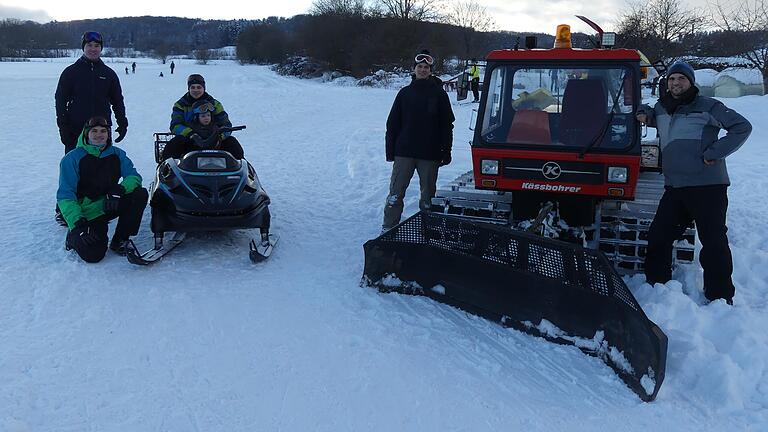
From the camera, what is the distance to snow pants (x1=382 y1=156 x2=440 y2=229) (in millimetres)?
6207

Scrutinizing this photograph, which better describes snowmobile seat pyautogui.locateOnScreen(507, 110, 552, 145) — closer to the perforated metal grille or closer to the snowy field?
the perforated metal grille

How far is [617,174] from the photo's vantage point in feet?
16.6

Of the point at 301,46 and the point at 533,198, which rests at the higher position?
the point at 301,46

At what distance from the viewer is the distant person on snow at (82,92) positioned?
21.3 feet

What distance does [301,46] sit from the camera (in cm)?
6381

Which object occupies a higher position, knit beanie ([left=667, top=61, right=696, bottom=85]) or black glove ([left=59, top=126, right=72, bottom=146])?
knit beanie ([left=667, top=61, right=696, bottom=85])

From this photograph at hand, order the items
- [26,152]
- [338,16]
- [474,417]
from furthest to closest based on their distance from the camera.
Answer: [338,16] → [26,152] → [474,417]

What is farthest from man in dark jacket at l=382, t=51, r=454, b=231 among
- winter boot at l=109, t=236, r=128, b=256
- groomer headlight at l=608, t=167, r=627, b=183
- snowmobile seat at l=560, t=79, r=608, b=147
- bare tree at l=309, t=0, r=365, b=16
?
bare tree at l=309, t=0, r=365, b=16

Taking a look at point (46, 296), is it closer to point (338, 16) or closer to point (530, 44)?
point (530, 44)

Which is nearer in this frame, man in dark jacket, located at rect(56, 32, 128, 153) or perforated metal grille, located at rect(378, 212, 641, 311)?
perforated metal grille, located at rect(378, 212, 641, 311)

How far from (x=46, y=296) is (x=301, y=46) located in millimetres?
62082

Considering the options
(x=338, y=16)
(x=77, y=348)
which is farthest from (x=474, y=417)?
(x=338, y=16)

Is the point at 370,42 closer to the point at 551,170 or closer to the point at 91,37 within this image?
the point at 91,37

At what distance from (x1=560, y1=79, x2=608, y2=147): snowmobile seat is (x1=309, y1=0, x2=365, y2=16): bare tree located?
185ft
